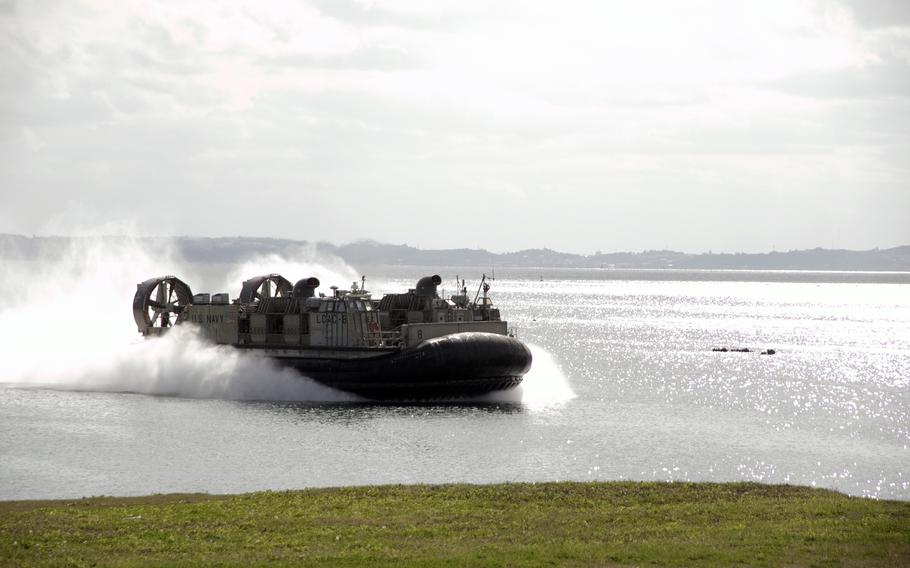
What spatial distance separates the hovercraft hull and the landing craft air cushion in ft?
0.15

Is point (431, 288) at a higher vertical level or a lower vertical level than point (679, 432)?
higher

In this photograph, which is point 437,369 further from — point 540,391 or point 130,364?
point 130,364

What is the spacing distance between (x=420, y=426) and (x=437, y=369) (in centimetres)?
577

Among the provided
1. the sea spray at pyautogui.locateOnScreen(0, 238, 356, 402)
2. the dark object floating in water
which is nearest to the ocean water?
the sea spray at pyautogui.locateOnScreen(0, 238, 356, 402)

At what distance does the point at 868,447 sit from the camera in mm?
38875

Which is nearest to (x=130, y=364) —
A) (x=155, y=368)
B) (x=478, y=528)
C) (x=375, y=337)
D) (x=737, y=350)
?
(x=155, y=368)

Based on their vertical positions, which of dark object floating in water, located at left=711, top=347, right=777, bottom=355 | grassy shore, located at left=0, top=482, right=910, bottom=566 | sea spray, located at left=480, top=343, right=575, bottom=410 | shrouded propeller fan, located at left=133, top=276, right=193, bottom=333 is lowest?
dark object floating in water, located at left=711, top=347, right=777, bottom=355

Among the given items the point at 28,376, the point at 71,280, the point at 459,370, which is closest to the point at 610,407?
the point at 459,370

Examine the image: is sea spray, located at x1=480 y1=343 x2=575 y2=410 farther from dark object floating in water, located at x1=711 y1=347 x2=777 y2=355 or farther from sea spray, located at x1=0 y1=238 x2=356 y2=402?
dark object floating in water, located at x1=711 y1=347 x2=777 y2=355

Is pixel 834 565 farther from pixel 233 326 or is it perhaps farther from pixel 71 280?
pixel 71 280

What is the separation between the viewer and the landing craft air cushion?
47.1m

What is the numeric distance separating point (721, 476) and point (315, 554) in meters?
17.9

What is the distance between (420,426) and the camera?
4119 cm

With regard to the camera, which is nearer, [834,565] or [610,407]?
[834,565]
